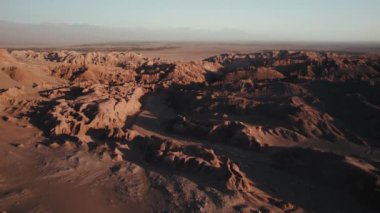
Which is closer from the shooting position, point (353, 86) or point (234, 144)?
point (234, 144)

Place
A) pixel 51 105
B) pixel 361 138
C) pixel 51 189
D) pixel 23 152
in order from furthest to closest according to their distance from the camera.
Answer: pixel 51 105 → pixel 361 138 → pixel 23 152 → pixel 51 189

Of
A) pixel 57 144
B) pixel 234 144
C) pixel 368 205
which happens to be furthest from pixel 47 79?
pixel 368 205

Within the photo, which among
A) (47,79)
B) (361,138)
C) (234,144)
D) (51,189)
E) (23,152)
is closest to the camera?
(51,189)

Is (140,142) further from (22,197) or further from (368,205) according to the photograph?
(368,205)

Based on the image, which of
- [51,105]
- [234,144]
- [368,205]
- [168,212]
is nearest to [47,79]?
[51,105]

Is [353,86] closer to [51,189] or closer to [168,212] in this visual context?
[168,212]

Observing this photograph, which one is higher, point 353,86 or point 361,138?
point 353,86
